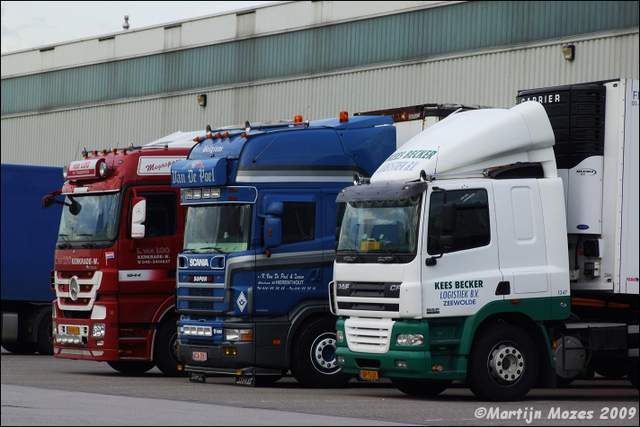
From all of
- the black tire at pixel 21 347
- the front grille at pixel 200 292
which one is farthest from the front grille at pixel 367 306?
the black tire at pixel 21 347

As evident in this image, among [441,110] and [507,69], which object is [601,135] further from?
[507,69]

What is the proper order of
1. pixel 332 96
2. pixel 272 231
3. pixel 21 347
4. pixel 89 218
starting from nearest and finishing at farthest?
pixel 272 231, pixel 89 218, pixel 21 347, pixel 332 96

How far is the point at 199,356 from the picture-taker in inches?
583

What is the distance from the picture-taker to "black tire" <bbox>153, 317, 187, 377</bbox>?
54.5 ft

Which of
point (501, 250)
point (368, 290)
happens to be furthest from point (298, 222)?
point (501, 250)

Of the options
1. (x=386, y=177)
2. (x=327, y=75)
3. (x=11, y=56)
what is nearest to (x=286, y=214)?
(x=386, y=177)

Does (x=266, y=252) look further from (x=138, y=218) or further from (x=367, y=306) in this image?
(x=138, y=218)

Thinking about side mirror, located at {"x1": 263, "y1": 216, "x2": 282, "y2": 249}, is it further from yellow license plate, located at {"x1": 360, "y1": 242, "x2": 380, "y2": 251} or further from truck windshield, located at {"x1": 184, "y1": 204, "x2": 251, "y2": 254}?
yellow license plate, located at {"x1": 360, "y1": 242, "x2": 380, "y2": 251}

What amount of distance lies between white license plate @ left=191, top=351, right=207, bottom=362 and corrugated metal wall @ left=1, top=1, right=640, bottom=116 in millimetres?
11940

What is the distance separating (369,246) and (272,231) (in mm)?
1810

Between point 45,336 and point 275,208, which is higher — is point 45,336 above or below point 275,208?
below

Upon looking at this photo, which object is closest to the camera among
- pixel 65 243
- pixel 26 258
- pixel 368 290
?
pixel 368 290

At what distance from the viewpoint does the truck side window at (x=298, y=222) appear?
1465 centimetres

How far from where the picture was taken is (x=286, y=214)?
1466 centimetres
